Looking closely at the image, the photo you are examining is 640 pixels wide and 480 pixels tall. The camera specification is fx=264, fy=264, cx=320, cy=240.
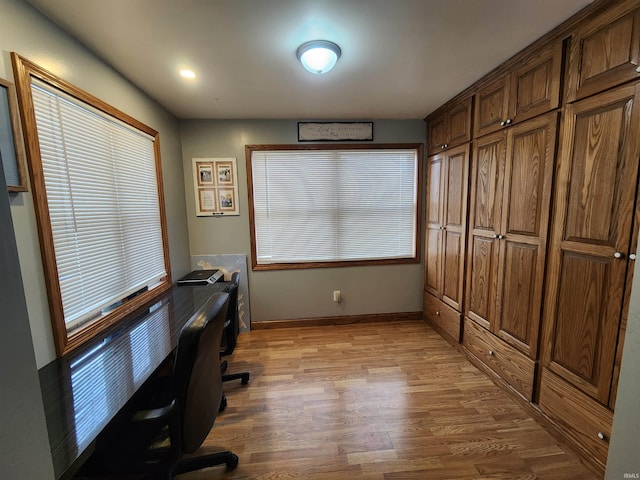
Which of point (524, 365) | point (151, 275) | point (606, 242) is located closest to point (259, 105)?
point (151, 275)

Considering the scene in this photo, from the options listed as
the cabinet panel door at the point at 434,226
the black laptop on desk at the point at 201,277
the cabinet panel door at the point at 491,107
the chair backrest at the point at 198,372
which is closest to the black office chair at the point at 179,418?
the chair backrest at the point at 198,372

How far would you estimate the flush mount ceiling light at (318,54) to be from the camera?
1.52 meters

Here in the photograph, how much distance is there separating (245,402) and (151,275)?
4.07 feet

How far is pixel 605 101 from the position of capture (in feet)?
4.22

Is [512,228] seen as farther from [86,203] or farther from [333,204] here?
[86,203]

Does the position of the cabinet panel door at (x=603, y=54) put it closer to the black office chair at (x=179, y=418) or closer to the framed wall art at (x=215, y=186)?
the black office chair at (x=179, y=418)

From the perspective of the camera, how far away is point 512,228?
186cm

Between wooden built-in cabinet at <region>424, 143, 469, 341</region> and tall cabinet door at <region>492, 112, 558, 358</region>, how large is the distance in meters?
0.48

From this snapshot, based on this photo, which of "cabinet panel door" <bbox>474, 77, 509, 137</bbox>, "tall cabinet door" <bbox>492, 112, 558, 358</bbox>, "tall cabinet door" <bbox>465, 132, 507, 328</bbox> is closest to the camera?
"tall cabinet door" <bbox>492, 112, 558, 358</bbox>

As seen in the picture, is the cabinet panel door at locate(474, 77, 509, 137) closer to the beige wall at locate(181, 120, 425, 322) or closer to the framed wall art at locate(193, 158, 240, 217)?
the beige wall at locate(181, 120, 425, 322)

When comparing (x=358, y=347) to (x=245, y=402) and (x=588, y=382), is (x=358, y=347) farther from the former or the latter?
(x=588, y=382)

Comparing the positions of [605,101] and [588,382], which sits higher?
[605,101]

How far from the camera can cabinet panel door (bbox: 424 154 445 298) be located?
9.21 ft

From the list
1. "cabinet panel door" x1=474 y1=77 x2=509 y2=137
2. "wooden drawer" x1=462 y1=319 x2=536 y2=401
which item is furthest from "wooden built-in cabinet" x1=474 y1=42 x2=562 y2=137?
"wooden drawer" x1=462 y1=319 x2=536 y2=401
